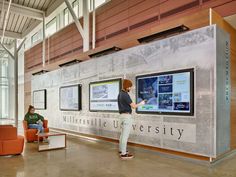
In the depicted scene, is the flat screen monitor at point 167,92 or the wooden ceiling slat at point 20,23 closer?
the flat screen monitor at point 167,92

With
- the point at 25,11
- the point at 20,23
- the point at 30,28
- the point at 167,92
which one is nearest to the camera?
the point at 167,92

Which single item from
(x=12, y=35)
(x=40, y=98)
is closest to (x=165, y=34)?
(x=40, y=98)

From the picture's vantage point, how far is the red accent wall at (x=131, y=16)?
476 centimetres

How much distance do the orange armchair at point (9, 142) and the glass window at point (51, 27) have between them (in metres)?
7.81

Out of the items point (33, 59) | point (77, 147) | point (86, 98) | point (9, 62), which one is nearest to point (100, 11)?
point (86, 98)

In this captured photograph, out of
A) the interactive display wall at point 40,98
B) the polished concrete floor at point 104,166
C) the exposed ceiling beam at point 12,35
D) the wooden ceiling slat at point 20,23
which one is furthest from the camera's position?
the exposed ceiling beam at point 12,35

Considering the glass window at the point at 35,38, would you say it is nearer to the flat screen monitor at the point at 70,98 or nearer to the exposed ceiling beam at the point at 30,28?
the exposed ceiling beam at the point at 30,28

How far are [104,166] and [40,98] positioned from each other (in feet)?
26.7

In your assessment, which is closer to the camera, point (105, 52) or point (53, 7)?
point (105, 52)

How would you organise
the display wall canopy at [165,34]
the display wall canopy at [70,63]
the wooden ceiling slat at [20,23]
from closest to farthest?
the display wall canopy at [165,34], the display wall canopy at [70,63], the wooden ceiling slat at [20,23]

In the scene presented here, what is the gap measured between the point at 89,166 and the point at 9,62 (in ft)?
56.7

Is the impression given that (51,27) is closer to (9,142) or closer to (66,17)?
(66,17)

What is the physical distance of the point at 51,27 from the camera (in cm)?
1190

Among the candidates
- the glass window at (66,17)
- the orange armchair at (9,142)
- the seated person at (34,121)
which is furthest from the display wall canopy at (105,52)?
the glass window at (66,17)
